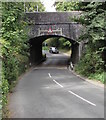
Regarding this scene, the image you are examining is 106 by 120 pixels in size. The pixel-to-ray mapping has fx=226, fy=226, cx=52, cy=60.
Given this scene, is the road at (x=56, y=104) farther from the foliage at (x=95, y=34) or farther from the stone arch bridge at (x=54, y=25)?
the stone arch bridge at (x=54, y=25)

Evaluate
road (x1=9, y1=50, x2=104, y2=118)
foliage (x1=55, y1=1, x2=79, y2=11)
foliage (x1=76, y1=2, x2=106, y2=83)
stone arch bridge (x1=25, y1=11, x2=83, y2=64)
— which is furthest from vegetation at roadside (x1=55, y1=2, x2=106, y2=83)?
foliage (x1=55, y1=1, x2=79, y2=11)

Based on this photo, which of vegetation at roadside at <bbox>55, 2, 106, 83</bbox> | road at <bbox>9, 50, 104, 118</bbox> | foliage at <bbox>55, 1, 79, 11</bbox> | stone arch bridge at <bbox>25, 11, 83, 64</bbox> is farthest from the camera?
foliage at <bbox>55, 1, 79, 11</bbox>

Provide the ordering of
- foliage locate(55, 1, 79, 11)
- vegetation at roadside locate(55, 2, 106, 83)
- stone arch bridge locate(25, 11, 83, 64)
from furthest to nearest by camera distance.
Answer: foliage locate(55, 1, 79, 11), stone arch bridge locate(25, 11, 83, 64), vegetation at roadside locate(55, 2, 106, 83)

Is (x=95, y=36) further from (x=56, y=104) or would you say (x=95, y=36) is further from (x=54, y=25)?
(x=54, y=25)

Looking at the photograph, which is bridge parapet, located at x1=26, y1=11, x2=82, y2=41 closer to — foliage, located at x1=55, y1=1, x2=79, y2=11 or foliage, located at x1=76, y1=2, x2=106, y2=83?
foliage, located at x1=76, y1=2, x2=106, y2=83

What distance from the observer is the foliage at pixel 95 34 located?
1720 centimetres

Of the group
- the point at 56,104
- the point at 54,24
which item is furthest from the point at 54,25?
the point at 56,104


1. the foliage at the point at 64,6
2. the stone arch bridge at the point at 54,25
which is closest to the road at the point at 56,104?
the stone arch bridge at the point at 54,25

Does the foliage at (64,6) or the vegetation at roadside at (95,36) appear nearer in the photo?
the vegetation at roadside at (95,36)

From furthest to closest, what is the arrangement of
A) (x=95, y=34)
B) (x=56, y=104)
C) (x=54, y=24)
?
(x=54, y=24)
(x=95, y=34)
(x=56, y=104)

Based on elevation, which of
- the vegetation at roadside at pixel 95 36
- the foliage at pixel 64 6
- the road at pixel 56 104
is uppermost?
the foliage at pixel 64 6

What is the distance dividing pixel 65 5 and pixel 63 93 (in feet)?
121

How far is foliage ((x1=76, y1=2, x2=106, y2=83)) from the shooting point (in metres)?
17.2

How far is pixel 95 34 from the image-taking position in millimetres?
17391
